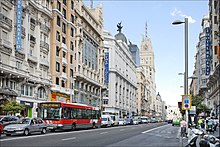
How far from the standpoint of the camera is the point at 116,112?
101 m

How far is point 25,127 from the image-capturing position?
87.8ft

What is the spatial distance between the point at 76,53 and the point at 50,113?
31.3 meters

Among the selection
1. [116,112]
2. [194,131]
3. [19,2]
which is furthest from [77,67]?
[194,131]

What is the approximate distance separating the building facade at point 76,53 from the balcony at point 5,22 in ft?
42.0

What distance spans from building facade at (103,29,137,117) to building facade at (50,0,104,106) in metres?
13.6

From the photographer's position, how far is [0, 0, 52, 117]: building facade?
4125cm

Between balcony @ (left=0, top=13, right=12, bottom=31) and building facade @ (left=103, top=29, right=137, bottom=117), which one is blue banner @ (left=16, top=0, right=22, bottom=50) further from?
building facade @ (left=103, top=29, right=137, bottom=117)

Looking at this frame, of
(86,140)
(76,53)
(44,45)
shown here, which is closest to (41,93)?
(44,45)

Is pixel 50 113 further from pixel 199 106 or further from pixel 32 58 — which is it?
pixel 199 106

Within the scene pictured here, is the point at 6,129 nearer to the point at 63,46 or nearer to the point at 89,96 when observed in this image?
the point at 63,46

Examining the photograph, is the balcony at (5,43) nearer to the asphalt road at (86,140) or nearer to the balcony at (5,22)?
the balcony at (5,22)

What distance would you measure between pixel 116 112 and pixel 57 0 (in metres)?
50.0

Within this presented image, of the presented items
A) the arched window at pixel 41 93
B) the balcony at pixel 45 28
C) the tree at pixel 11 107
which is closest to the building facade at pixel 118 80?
the balcony at pixel 45 28

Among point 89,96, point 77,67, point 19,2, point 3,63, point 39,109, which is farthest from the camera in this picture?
point 89,96
